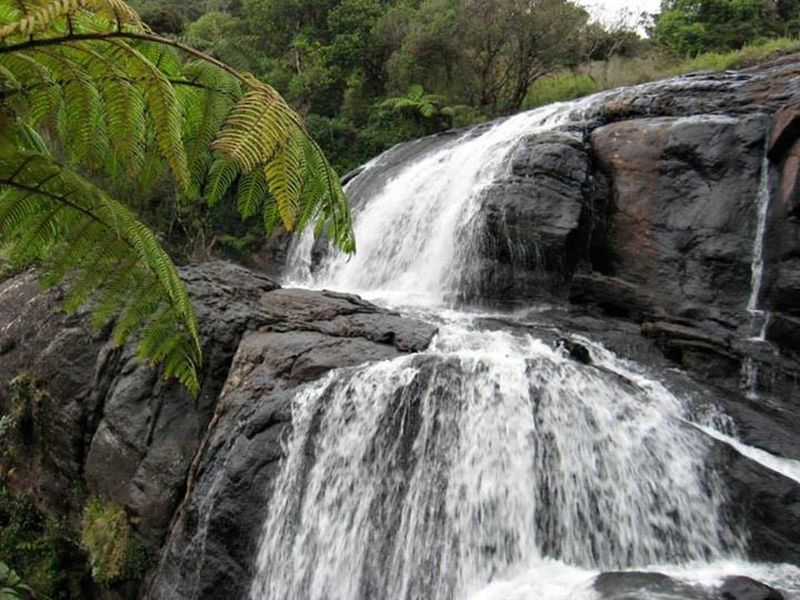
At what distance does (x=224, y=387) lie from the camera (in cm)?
584

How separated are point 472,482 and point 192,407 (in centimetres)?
329

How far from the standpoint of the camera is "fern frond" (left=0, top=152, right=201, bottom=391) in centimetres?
188

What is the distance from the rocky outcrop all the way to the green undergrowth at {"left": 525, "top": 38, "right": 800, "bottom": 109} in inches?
450

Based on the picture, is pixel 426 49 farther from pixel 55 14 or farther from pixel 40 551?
pixel 55 14

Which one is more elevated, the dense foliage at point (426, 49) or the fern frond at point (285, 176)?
the dense foliage at point (426, 49)

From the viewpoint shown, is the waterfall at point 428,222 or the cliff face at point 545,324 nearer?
the cliff face at point 545,324

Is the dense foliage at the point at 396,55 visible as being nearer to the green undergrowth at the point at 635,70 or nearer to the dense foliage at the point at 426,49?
the dense foliage at the point at 426,49

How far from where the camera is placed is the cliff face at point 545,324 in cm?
502

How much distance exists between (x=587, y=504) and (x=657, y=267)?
448 cm

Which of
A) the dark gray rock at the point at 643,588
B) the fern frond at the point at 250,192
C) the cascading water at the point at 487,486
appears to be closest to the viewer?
the fern frond at the point at 250,192

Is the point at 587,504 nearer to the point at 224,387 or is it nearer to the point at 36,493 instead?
the point at 224,387

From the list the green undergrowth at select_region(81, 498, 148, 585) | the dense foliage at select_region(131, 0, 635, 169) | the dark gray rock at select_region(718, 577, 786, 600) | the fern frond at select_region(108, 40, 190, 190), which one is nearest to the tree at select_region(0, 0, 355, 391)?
the fern frond at select_region(108, 40, 190, 190)

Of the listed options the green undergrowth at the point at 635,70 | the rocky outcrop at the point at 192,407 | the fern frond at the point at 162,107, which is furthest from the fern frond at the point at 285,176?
the green undergrowth at the point at 635,70

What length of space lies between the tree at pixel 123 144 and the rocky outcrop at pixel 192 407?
9.46 ft
